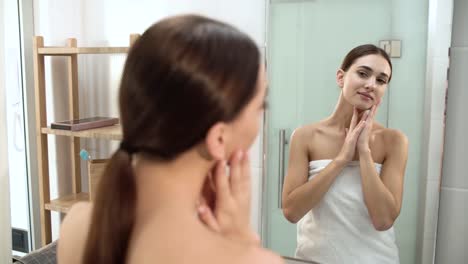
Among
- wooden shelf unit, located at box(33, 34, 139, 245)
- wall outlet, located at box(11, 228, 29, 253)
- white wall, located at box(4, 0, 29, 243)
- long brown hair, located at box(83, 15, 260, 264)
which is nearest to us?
long brown hair, located at box(83, 15, 260, 264)

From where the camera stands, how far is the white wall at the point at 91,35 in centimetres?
146

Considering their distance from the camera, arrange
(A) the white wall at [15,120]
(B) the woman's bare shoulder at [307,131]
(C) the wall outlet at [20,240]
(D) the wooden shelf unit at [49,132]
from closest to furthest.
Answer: (B) the woman's bare shoulder at [307,131] → (D) the wooden shelf unit at [49,132] → (A) the white wall at [15,120] → (C) the wall outlet at [20,240]

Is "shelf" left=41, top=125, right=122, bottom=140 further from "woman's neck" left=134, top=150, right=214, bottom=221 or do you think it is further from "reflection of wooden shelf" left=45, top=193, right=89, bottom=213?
"woman's neck" left=134, top=150, right=214, bottom=221

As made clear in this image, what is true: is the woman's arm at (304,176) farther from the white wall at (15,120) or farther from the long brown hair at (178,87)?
the white wall at (15,120)

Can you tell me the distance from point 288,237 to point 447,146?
1.53ft

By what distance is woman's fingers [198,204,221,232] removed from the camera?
56cm

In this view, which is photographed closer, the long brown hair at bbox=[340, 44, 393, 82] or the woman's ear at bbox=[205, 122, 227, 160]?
the woman's ear at bbox=[205, 122, 227, 160]

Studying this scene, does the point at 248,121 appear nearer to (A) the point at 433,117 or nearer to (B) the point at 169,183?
(B) the point at 169,183

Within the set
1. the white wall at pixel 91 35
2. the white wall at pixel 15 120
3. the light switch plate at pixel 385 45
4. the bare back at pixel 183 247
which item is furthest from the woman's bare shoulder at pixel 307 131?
the white wall at pixel 15 120

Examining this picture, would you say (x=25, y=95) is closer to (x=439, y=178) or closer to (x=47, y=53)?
(x=47, y=53)

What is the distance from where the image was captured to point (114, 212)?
20.3 inches

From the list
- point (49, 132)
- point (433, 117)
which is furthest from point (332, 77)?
point (49, 132)

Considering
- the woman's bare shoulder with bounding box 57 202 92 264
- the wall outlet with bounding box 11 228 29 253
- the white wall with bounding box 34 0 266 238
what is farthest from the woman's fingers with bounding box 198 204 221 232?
the wall outlet with bounding box 11 228 29 253

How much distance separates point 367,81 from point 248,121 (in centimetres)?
55
